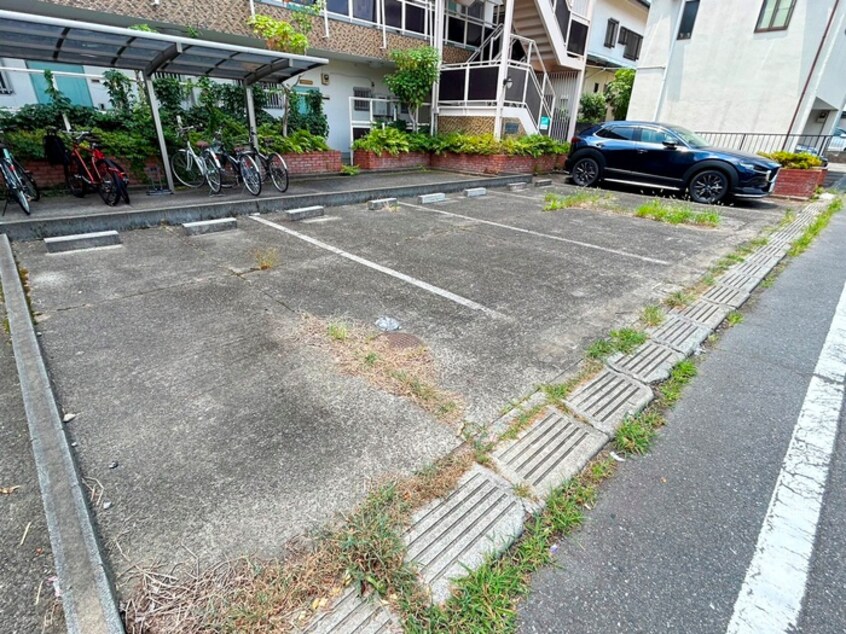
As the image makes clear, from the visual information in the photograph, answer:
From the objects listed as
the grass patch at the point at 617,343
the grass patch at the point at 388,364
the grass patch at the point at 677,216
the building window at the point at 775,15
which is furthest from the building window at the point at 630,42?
the grass patch at the point at 388,364

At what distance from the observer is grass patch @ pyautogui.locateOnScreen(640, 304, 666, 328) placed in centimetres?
345

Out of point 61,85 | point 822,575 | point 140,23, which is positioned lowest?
point 822,575

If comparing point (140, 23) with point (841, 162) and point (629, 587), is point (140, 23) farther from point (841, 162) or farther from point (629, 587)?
point (841, 162)

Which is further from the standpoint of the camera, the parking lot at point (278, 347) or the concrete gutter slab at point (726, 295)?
the concrete gutter slab at point (726, 295)

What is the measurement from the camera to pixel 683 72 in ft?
45.0

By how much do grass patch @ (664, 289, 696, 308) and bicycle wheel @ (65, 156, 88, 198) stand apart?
27.0 feet

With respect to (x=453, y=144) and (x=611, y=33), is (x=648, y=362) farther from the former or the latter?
(x=611, y=33)

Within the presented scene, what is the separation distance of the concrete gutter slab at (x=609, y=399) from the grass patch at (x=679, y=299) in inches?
61.4

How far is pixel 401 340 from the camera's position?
3.06 meters

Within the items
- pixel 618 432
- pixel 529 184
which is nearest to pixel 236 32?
pixel 529 184

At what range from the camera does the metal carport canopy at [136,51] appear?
5.00 metres

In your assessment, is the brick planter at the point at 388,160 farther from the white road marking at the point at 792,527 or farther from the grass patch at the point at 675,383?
the white road marking at the point at 792,527

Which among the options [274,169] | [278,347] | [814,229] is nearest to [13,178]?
[274,169]

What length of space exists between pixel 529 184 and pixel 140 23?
9.13 m
